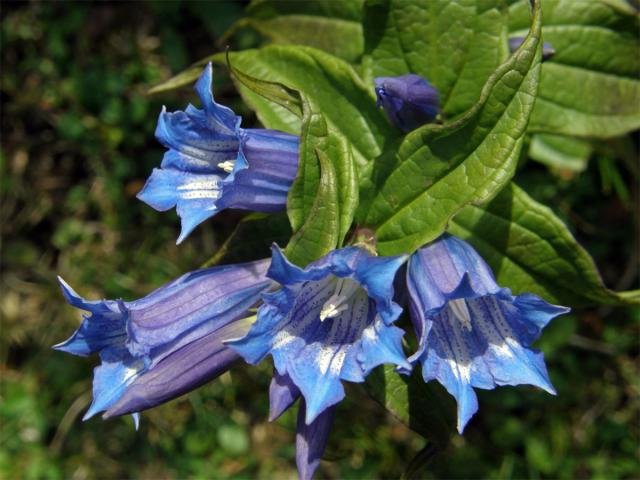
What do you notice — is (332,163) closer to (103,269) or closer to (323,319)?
(323,319)

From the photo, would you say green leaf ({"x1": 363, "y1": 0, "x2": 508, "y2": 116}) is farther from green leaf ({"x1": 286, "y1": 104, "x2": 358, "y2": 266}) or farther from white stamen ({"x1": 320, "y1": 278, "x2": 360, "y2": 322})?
white stamen ({"x1": 320, "y1": 278, "x2": 360, "y2": 322})

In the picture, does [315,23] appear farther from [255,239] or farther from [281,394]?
[281,394]

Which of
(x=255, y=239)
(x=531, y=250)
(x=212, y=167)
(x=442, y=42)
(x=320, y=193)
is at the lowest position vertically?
(x=255, y=239)

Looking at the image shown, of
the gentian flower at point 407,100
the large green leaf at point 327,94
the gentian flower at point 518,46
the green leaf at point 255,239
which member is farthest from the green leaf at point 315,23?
the green leaf at point 255,239

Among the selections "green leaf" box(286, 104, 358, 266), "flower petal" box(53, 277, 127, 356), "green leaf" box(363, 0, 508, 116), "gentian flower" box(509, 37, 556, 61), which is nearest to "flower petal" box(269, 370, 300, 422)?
"green leaf" box(286, 104, 358, 266)

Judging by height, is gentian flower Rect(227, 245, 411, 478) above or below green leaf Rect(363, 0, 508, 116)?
below

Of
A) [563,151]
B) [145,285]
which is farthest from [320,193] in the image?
[145,285]
